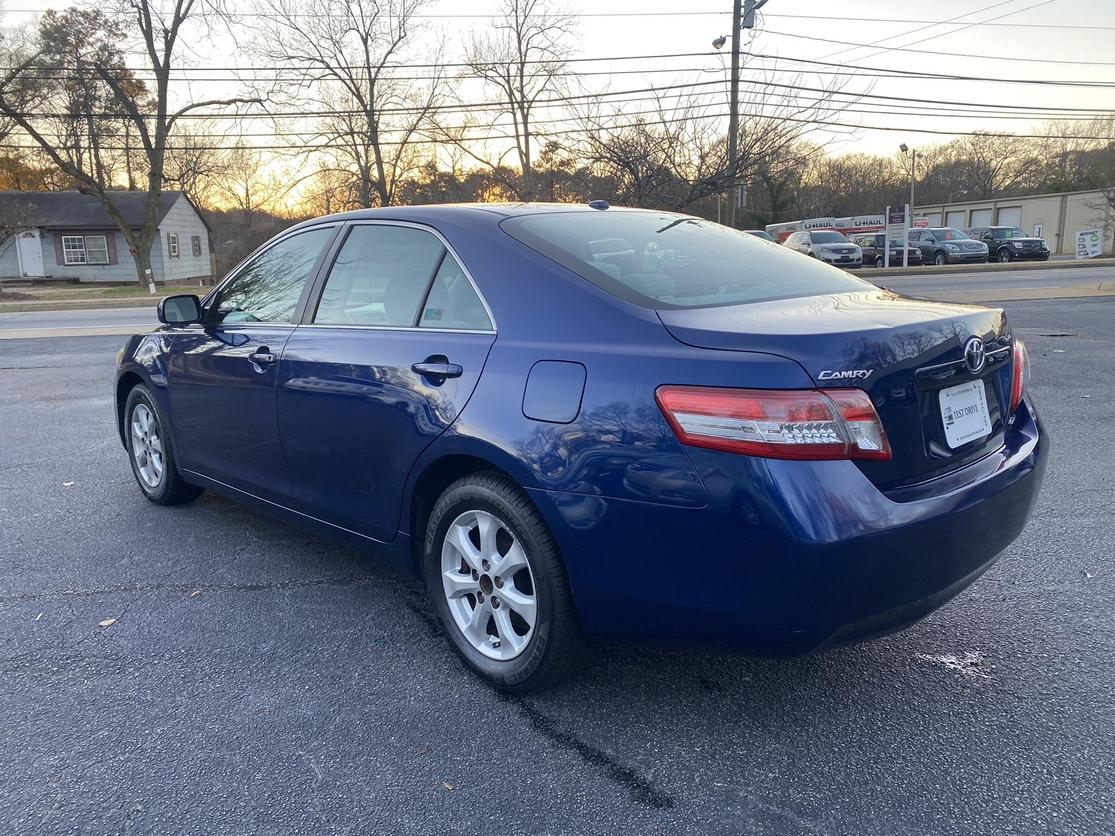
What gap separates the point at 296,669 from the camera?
299cm

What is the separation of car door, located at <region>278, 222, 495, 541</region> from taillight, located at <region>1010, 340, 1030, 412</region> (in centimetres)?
182

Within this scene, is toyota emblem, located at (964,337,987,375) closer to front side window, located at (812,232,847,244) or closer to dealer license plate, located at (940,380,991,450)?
dealer license plate, located at (940,380,991,450)

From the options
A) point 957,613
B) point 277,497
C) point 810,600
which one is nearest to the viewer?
point 810,600

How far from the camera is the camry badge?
2.14 metres

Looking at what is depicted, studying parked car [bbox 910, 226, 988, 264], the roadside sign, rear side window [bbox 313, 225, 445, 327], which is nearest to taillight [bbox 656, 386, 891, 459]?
rear side window [bbox 313, 225, 445, 327]

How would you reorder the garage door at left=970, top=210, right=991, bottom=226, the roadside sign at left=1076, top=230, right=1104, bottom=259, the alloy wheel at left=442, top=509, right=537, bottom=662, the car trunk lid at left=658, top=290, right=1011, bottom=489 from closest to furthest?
the car trunk lid at left=658, top=290, right=1011, bottom=489 < the alloy wheel at left=442, top=509, right=537, bottom=662 < the roadside sign at left=1076, top=230, right=1104, bottom=259 < the garage door at left=970, top=210, right=991, bottom=226

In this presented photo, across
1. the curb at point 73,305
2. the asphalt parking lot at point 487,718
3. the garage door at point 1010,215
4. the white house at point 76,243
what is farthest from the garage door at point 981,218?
the asphalt parking lot at point 487,718

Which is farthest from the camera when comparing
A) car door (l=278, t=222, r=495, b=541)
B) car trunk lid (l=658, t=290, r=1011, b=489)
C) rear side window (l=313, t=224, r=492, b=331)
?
rear side window (l=313, t=224, r=492, b=331)

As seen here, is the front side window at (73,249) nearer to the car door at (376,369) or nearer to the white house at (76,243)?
the white house at (76,243)

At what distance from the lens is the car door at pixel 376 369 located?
2.87 m

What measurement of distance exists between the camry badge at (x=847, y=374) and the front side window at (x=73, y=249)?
4500 cm

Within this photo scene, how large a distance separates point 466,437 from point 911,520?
Answer: 1344 millimetres

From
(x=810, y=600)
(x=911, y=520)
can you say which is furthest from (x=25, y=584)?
(x=911, y=520)

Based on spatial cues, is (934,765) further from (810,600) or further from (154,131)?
(154,131)
